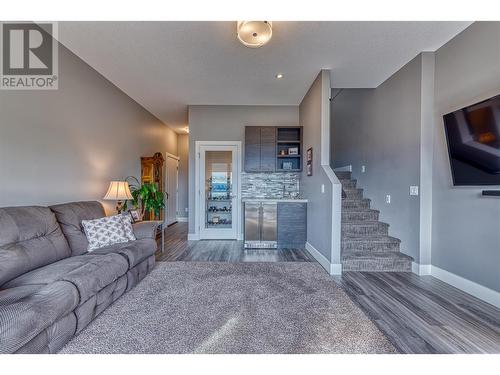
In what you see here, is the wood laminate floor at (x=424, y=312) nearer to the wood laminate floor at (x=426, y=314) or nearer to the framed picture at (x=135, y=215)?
the wood laminate floor at (x=426, y=314)

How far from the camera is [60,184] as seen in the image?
9.36 ft

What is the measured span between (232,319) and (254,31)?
2600 mm

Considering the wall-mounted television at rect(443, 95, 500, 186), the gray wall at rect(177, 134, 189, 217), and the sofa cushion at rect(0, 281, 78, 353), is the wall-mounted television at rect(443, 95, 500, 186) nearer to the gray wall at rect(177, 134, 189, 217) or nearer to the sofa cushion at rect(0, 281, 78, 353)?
the sofa cushion at rect(0, 281, 78, 353)

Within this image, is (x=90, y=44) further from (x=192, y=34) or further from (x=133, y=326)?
(x=133, y=326)

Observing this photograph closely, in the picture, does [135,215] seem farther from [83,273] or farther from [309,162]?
[309,162]

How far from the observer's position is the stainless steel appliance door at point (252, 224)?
439 centimetres

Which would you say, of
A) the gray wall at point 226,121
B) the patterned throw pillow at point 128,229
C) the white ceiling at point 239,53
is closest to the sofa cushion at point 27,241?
the patterned throw pillow at point 128,229

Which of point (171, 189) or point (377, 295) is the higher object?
point (171, 189)

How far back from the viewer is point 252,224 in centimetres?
440

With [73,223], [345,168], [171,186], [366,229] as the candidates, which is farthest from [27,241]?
[345,168]

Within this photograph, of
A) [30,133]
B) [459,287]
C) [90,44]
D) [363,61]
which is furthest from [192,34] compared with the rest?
[459,287]

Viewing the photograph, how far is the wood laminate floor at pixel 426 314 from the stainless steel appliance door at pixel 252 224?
5.94ft

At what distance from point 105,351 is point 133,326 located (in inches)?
11.5

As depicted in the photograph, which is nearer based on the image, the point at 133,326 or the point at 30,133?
the point at 133,326
